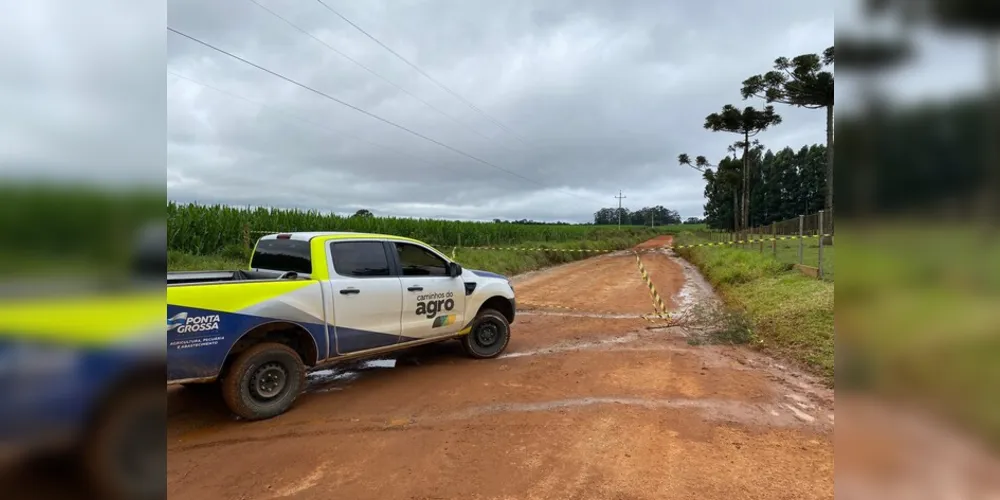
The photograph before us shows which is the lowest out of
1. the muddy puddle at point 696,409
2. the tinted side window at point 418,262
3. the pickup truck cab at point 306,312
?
the muddy puddle at point 696,409

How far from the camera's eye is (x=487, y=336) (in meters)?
7.04

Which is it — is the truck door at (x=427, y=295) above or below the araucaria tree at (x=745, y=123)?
below

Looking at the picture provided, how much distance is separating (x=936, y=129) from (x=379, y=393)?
5357 millimetres

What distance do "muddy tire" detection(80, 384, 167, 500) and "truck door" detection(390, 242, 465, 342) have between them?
499 centimetres

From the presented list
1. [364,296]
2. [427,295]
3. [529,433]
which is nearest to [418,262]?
[427,295]

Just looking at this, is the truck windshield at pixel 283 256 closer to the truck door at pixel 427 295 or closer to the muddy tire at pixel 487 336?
the truck door at pixel 427 295

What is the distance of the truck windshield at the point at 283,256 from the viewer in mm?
5320

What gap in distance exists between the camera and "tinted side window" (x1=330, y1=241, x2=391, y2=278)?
5438mm

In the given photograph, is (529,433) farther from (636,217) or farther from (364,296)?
(636,217)

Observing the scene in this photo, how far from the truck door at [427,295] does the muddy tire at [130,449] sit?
499 cm

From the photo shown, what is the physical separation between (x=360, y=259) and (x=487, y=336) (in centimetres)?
225

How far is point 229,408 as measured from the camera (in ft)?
15.8

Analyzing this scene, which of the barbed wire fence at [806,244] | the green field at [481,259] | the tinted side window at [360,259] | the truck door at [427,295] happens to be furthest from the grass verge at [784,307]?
the green field at [481,259]

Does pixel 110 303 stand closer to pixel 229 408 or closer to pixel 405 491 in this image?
pixel 405 491
